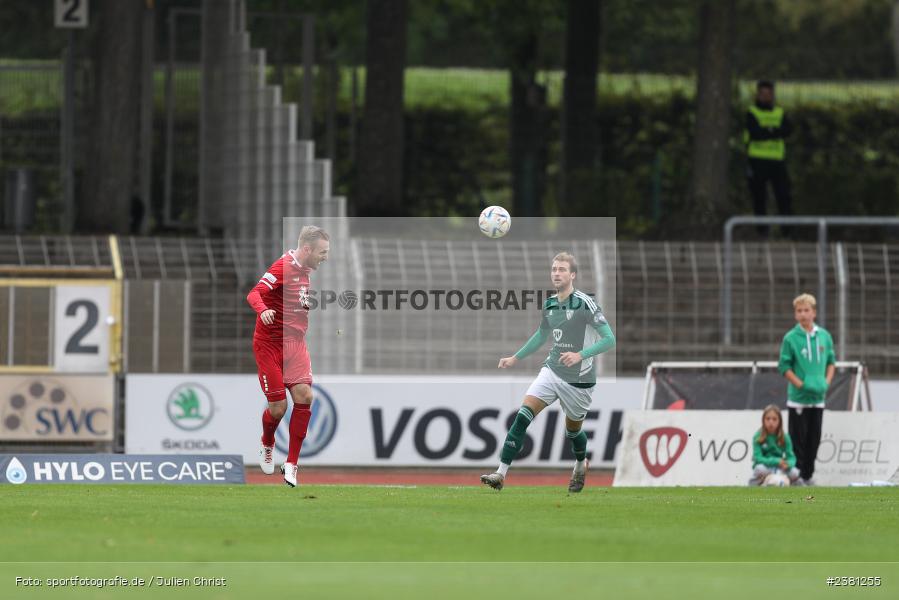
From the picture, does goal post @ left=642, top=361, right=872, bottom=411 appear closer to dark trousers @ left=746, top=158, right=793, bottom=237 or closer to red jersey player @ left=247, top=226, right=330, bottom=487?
dark trousers @ left=746, top=158, right=793, bottom=237

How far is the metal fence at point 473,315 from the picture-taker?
21.8m

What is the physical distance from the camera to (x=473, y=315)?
2209cm

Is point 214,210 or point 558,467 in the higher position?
point 214,210

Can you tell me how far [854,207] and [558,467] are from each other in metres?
9.24

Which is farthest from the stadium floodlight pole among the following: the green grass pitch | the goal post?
the green grass pitch

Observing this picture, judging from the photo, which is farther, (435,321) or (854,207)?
(854,207)

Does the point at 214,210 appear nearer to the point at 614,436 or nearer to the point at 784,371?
the point at 614,436

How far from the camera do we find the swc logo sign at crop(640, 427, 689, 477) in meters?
18.7

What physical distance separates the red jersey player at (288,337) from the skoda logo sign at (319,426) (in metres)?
6.19

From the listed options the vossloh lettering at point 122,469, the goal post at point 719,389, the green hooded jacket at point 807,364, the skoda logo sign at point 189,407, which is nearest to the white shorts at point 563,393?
the vossloh lettering at point 122,469

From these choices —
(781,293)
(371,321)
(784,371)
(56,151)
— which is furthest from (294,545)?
(56,151)

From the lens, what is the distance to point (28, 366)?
2158cm

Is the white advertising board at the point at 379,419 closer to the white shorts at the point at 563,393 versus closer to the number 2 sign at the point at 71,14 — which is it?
the white shorts at the point at 563,393

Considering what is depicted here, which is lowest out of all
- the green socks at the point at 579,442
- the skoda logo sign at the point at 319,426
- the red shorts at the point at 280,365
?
the skoda logo sign at the point at 319,426
